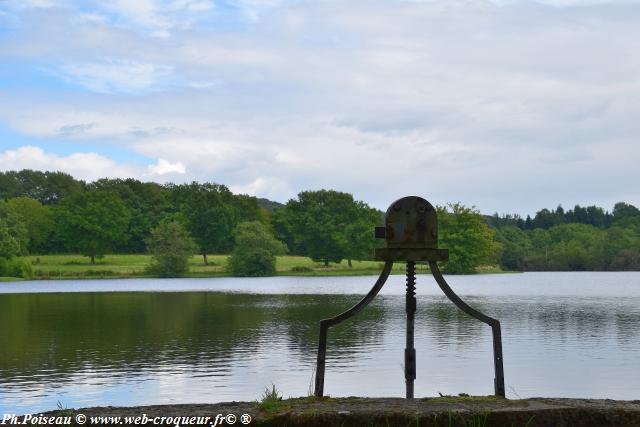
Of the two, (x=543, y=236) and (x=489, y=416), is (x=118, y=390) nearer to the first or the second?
(x=489, y=416)

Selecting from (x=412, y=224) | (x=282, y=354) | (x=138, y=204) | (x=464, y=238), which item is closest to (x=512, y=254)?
(x=464, y=238)

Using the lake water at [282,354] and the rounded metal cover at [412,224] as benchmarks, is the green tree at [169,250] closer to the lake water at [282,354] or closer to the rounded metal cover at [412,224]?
the lake water at [282,354]

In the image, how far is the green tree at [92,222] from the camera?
137 meters

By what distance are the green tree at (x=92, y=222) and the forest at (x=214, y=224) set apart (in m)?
0.16

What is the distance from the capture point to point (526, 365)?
27.5m

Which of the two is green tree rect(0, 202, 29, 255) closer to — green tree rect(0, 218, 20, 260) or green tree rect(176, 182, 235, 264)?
green tree rect(0, 218, 20, 260)

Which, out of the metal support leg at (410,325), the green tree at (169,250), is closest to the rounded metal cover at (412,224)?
the metal support leg at (410,325)

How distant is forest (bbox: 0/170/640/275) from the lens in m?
139

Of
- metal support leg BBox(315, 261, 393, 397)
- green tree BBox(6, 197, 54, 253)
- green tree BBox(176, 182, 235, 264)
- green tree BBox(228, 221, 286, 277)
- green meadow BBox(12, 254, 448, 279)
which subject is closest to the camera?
metal support leg BBox(315, 261, 393, 397)

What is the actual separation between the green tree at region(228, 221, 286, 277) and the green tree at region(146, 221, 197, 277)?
23.8 feet

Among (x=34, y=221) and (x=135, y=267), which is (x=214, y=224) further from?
(x=34, y=221)

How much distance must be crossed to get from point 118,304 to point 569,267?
433ft

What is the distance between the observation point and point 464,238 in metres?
142

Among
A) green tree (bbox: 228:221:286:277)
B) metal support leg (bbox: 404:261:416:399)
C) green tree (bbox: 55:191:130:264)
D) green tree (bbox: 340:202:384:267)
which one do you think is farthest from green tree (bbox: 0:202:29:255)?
metal support leg (bbox: 404:261:416:399)
